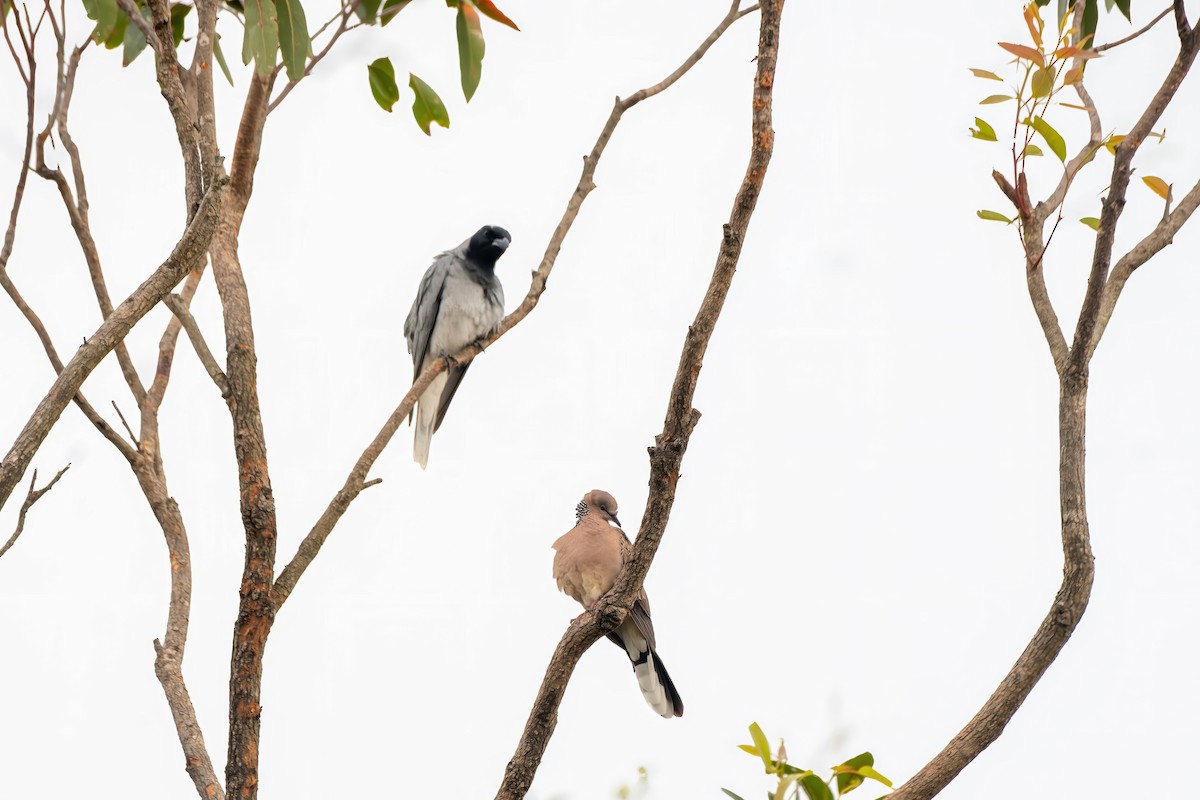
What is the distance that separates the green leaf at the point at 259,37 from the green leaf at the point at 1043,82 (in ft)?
6.02

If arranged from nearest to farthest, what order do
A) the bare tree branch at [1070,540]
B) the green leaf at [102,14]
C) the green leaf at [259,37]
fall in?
the bare tree branch at [1070,540], the green leaf at [259,37], the green leaf at [102,14]

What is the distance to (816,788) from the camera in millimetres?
1972

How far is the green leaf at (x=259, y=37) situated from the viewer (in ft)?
10.3

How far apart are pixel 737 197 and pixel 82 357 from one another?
4.68 feet

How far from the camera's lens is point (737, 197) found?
2.81 metres

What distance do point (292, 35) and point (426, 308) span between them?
9.88 ft

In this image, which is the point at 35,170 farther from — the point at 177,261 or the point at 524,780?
the point at 524,780

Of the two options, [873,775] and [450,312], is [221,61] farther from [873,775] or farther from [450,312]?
[873,775]

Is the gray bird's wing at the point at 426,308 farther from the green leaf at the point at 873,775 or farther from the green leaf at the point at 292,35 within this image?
the green leaf at the point at 873,775

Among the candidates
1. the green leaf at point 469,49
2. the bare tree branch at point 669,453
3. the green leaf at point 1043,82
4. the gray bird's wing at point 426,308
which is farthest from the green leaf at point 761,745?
the gray bird's wing at point 426,308

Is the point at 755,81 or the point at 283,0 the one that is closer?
the point at 755,81

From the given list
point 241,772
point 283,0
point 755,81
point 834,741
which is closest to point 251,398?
point 241,772

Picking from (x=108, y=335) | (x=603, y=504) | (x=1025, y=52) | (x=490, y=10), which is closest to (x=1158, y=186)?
(x=1025, y=52)

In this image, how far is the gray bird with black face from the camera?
19.8 feet
